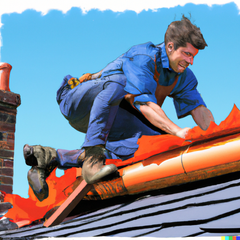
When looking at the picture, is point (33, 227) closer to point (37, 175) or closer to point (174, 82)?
point (37, 175)

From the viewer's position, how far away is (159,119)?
10.8ft

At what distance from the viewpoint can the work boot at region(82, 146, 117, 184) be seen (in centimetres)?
319

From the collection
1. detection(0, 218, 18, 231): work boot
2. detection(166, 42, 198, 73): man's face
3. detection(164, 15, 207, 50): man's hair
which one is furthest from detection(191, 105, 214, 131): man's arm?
detection(0, 218, 18, 231): work boot

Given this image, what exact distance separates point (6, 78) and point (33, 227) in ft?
8.86

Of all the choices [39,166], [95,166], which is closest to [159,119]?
[95,166]

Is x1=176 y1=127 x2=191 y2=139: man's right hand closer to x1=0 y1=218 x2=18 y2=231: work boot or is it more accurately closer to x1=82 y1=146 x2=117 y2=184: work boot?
x1=82 y1=146 x2=117 y2=184: work boot

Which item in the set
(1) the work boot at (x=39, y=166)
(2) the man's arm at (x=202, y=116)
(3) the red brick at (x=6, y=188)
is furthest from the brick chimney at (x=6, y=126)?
(2) the man's arm at (x=202, y=116)

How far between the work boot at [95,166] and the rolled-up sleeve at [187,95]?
45.5 inches

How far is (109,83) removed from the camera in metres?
3.69

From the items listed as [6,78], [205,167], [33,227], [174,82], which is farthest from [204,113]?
[6,78]

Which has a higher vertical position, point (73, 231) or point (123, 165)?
point (123, 165)

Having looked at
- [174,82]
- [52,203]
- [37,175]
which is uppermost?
[174,82]

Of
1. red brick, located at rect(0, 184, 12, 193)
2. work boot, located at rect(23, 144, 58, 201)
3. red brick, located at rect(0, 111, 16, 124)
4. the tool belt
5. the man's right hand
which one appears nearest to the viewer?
the man's right hand

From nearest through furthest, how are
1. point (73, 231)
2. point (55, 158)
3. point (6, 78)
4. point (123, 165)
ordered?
point (73, 231) < point (123, 165) < point (55, 158) < point (6, 78)
